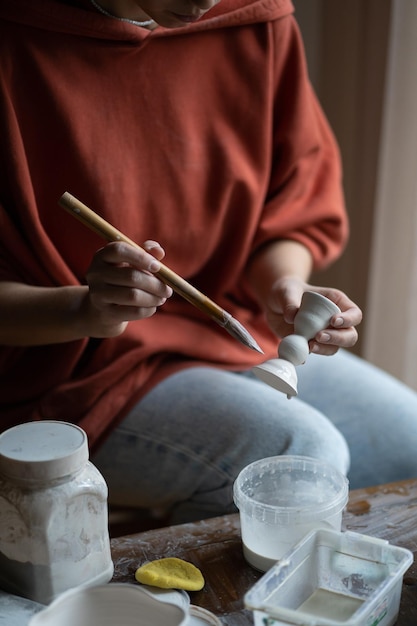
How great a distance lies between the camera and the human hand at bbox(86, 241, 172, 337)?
2.72 ft

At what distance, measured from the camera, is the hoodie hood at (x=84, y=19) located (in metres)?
1.00

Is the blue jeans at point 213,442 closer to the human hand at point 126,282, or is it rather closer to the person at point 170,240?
the person at point 170,240

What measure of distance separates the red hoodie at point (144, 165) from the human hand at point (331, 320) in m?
0.16

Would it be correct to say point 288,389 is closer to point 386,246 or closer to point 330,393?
point 330,393

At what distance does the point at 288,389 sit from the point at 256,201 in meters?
0.45

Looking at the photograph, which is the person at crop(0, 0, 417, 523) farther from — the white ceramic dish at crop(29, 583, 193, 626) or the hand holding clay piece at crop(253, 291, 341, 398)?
the white ceramic dish at crop(29, 583, 193, 626)

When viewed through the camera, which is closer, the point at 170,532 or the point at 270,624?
the point at 270,624

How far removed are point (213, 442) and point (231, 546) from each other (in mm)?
211

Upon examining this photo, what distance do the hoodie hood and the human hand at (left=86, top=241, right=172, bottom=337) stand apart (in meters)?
0.34

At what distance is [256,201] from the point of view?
122 cm

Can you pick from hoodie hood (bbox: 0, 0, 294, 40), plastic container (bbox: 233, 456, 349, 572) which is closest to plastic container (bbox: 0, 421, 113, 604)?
plastic container (bbox: 233, 456, 349, 572)

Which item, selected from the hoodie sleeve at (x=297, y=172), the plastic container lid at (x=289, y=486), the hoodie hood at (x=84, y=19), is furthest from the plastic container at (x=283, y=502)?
the hoodie hood at (x=84, y=19)

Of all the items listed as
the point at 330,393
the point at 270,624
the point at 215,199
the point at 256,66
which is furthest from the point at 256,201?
the point at 270,624

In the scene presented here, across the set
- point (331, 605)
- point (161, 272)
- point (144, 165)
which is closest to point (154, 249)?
point (161, 272)
